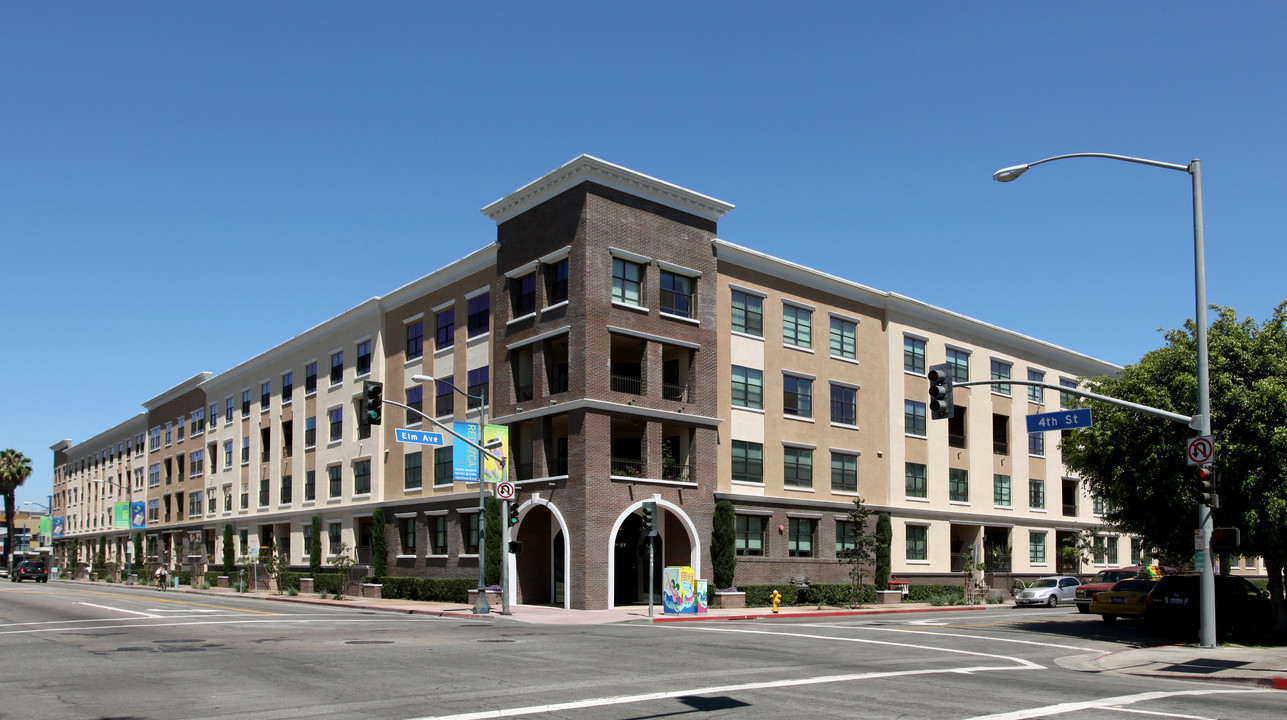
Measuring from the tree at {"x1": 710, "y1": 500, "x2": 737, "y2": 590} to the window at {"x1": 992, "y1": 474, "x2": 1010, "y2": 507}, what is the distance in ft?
69.3

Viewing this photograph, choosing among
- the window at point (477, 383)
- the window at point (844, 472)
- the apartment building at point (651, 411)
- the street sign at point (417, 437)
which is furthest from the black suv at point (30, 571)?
the window at point (844, 472)

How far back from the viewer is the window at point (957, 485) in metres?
53.5

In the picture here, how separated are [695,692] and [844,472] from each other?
3544 cm

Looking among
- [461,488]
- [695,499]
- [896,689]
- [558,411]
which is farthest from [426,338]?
[896,689]

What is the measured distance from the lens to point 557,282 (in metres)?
41.2

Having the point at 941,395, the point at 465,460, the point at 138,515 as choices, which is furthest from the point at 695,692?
the point at 138,515

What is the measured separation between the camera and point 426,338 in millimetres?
49531

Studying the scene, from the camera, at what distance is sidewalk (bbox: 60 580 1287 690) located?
17881 millimetres

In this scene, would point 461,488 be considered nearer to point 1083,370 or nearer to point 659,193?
point 659,193

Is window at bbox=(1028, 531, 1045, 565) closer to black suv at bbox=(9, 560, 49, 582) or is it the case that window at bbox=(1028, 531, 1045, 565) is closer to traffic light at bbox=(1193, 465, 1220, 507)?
traffic light at bbox=(1193, 465, 1220, 507)

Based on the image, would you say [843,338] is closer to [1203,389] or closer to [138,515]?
[1203,389]

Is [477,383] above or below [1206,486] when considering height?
above

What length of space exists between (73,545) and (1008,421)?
93.3m

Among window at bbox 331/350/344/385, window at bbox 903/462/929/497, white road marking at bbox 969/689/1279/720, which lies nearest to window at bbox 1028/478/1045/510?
window at bbox 903/462/929/497
